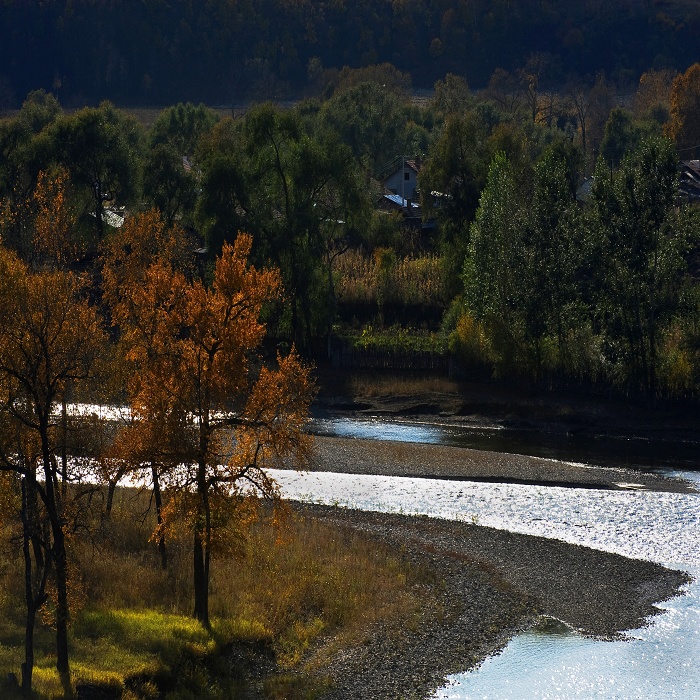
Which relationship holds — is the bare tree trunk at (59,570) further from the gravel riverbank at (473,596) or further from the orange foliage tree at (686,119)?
the orange foliage tree at (686,119)

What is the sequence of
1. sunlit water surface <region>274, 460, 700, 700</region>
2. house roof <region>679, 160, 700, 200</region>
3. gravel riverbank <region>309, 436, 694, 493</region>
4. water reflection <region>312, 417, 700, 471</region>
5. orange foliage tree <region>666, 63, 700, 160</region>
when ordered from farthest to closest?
orange foliage tree <region>666, 63, 700, 160</region>
house roof <region>679, 160, 700, 200</region>
water reflection <region>312, 417, 700, 471</region>
gravel riverbank <region>309, 436, 694, 493</region>
sunlit water surface <region>274, 460, 700, 700</region>

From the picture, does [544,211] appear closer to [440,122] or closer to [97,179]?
[97,179]

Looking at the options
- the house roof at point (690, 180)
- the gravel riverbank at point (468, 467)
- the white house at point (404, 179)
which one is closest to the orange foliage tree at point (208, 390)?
the gravel riverbank at point (468, 467)

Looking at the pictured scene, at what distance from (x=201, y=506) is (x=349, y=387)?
3663 cm

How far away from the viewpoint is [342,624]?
28.4 metres

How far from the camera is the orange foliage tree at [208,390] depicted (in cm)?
2464

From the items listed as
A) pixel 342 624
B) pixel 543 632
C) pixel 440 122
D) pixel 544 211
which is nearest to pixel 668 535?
pixel 543 632

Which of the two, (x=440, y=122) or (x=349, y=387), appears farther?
(x=440, y=122)

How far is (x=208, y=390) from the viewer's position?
24.8 m

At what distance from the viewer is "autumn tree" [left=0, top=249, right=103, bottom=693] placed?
2152 centimetres

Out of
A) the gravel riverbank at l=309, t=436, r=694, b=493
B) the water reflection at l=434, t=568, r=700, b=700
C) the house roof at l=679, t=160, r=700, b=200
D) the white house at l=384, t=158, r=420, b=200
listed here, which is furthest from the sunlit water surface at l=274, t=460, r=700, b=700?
the white house at l=384, t=158, r=420, b=200

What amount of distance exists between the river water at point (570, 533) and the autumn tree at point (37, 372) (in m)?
9.21

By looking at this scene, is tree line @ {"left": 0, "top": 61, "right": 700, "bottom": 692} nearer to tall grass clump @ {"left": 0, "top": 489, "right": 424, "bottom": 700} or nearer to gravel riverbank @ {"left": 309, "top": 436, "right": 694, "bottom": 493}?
tall grass clump @ {"left": 0, "top": 489, "right": 424, "bottom": 700}

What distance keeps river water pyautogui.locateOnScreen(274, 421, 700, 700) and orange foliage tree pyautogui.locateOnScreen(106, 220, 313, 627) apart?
6.94 metres
